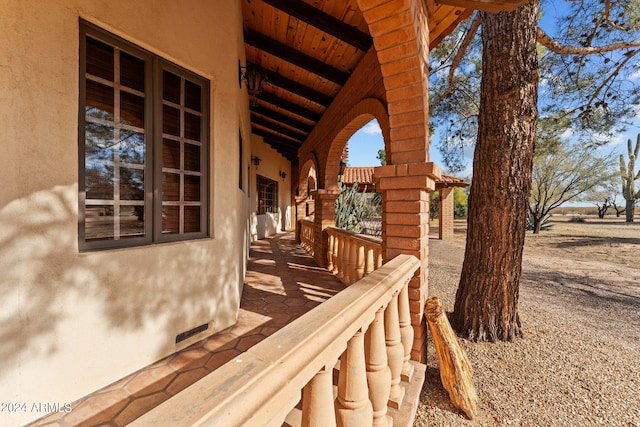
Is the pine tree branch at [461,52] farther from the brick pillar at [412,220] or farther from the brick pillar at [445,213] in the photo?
the brick pillar at [445,213]

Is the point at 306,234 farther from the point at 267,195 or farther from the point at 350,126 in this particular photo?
the point at 350,126

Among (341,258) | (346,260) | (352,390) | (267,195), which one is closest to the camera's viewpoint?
(352,390)

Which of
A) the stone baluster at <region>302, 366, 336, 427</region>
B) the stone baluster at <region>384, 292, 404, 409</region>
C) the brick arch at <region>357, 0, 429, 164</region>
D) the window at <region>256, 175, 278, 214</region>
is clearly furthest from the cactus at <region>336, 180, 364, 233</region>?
the stone baluster at <region>302, 366, 336, 427</region>

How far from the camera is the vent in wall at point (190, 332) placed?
2.39 m

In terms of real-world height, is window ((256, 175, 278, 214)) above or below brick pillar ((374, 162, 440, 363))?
above

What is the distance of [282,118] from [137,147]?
4.93 meters

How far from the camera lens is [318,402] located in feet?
2.92

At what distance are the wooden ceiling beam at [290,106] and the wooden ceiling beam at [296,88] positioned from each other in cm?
71

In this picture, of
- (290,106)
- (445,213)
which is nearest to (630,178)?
(445,213)

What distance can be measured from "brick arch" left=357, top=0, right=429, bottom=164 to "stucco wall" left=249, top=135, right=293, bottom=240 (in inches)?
216

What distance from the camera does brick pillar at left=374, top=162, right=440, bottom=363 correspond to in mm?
2230

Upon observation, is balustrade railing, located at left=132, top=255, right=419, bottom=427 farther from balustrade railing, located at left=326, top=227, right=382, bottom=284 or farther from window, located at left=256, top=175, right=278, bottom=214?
window, located at left=256, top=175, right=278, bottom=214

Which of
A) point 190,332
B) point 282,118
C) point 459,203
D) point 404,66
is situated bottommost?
point 190,332

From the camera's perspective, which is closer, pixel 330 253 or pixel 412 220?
pixel 412 220
